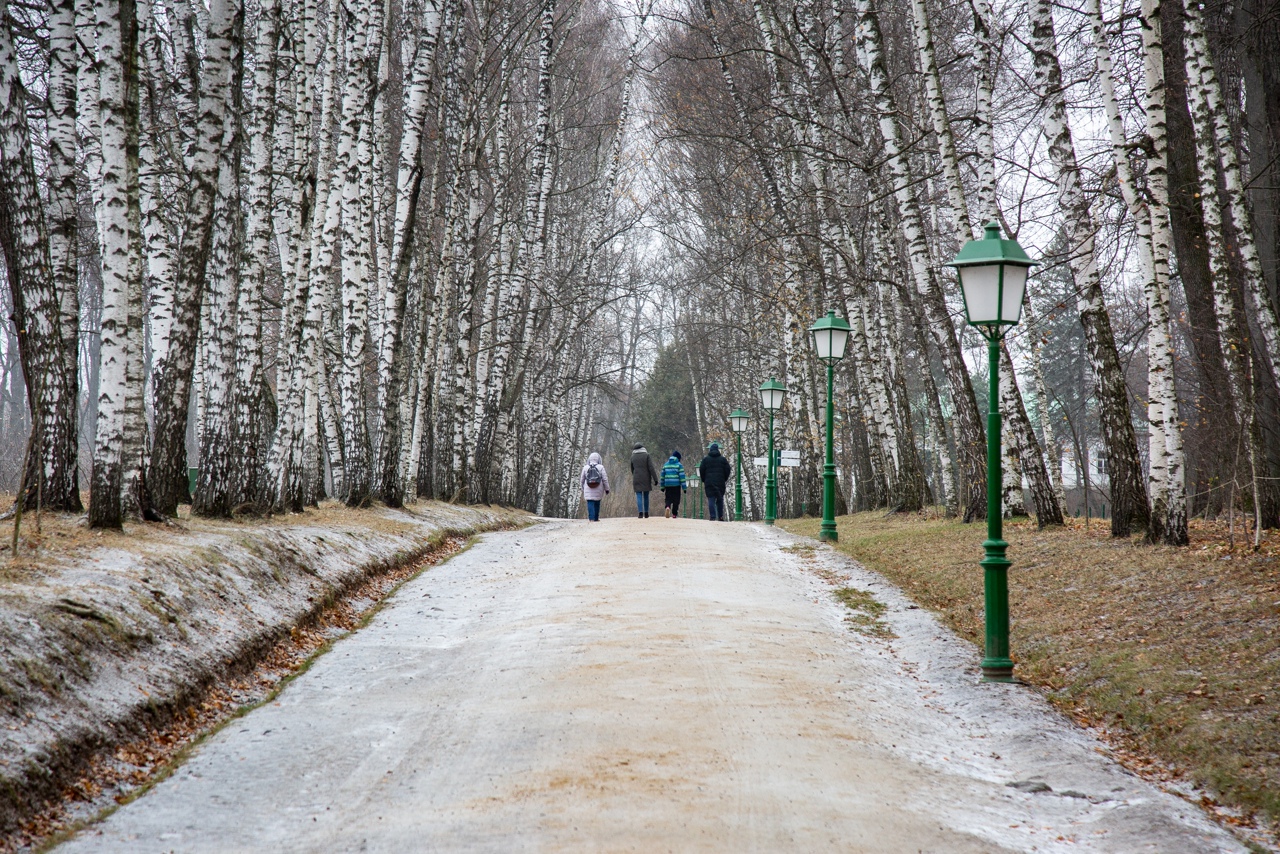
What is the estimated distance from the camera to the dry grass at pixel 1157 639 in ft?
18.2

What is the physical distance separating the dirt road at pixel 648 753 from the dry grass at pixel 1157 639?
39cm

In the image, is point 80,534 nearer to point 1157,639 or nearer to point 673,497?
point 1157,639

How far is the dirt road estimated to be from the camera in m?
4.39

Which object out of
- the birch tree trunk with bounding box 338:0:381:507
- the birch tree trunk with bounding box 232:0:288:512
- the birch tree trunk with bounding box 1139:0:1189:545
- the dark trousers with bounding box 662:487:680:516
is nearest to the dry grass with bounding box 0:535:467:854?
the birch tree trunk with bounding box 232:0:288:512

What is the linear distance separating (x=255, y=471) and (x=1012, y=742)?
882 centimetres

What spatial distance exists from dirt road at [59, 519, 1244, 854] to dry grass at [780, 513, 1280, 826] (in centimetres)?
39

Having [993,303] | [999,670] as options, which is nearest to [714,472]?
[993,303]

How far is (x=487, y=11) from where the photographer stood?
744 inches

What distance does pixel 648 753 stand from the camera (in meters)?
5.29

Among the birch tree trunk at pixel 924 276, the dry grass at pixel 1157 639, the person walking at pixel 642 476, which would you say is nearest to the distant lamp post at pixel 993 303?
the dry grass at pixel 1157 639

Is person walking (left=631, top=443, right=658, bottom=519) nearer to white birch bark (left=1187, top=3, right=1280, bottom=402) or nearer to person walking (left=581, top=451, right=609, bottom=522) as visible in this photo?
person walking (left=581, top=451, right=609, bottom=522)

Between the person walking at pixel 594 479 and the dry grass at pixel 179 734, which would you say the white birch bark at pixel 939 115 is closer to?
the dry grass at pixel 179 734

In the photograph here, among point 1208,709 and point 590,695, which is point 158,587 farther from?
point 1208,709

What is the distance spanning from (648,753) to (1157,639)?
163 inches
